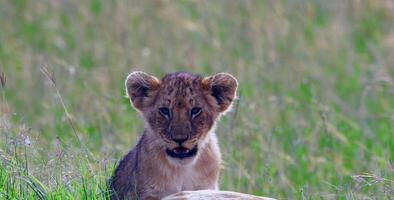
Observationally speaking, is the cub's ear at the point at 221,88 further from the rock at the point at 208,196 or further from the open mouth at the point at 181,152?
the rock at the point at 208,196

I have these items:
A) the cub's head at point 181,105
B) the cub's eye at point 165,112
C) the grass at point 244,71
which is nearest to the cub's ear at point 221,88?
the cub's head at point 181,105

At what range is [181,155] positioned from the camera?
789cm

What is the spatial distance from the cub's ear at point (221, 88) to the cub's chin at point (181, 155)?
503mm

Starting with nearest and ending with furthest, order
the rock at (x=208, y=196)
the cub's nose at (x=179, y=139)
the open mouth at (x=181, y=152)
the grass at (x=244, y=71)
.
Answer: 1. the rock at (x=208, y=196)
2. the cub's nose at (x=179, y=139)
3. the open mouth at (x=181, y=152)
4. the grass at (x=244, y=71)

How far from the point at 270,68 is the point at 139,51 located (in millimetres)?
1667

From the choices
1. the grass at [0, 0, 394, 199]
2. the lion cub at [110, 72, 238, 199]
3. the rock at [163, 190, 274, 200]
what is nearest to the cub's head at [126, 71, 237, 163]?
the lion cub at [110, 72, 238, 199]

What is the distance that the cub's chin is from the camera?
25.9 feet

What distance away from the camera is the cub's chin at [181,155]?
7.88 m

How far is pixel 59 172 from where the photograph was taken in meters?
7.71

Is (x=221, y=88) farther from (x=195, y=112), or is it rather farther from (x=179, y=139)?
(x=179, y=139)

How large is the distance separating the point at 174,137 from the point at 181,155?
18 centimetres

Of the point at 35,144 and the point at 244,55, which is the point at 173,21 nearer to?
the point at 244,55

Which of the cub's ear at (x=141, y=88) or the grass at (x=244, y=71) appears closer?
the cub's ear at (x=141, y=88)

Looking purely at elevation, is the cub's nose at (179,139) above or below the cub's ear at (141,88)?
below
